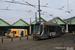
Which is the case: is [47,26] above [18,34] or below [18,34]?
above

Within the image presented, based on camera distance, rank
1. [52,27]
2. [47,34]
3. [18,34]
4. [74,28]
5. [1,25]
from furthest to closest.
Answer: [74,28]
[1,25]
[18,34]
[52,27]
[47,34]

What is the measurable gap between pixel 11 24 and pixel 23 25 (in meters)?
5.61

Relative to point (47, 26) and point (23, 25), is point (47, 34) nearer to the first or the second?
point (47, 26)

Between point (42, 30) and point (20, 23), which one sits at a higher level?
point (42, 30)

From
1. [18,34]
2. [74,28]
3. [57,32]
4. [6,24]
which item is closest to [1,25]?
[6,24]

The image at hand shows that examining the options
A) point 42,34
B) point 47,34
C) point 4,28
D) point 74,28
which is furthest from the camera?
point 74,28

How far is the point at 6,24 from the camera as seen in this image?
50.5m

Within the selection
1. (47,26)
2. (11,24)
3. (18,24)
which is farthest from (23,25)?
(47,26)

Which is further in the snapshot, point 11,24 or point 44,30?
point 11,24

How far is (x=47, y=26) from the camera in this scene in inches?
843

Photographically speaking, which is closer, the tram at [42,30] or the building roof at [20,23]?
the tram at [42,30]

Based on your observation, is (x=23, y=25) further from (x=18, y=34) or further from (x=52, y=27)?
(x=52, y=27)

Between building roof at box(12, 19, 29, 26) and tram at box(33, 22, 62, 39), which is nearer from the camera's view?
tram at box(33, 22, 62, 39)

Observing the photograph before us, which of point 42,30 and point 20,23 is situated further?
point 20,23
